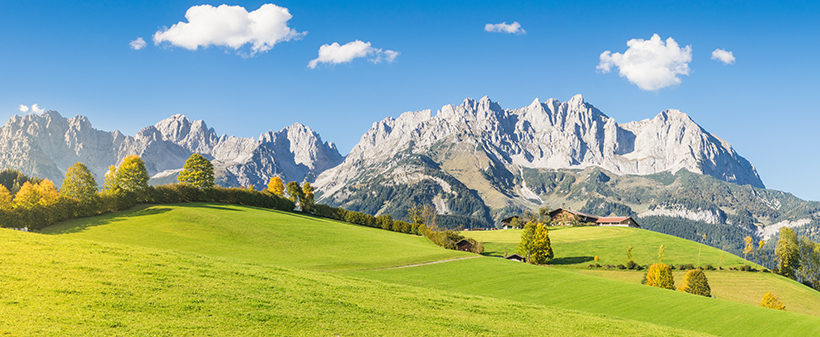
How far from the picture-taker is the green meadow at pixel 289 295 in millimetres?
17094

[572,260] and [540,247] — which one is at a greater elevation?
[540,247]

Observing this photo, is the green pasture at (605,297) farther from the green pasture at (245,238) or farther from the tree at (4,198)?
the tree at (4,198)

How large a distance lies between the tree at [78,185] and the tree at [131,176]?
5.94 m

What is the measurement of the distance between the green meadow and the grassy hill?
47.0m

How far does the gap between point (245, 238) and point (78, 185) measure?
29.0 metres

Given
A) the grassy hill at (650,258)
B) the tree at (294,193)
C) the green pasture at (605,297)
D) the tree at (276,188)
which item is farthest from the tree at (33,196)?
the grassy hill at (650,258)

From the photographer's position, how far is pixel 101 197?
69.1 meters

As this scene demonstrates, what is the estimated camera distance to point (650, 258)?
108 meters

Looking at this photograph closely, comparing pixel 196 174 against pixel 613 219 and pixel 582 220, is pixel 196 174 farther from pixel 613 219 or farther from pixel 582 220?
pixel 613 219

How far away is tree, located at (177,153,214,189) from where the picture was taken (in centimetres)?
9779

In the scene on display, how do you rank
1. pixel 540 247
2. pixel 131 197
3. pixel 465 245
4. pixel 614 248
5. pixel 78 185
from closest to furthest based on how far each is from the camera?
pixel 78 185, pixel 131 197, pixel 540 247, pixel 465 245, pixel 614 248

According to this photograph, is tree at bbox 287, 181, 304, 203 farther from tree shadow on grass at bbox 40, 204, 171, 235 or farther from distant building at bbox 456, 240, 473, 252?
distant building at bbox 456, 240, 473, 252

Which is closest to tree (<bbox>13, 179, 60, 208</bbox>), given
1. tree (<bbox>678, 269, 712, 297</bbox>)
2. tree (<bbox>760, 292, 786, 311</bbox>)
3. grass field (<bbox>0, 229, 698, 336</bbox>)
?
grass field (<bbox>0, 229, 698, 336</bbox>)

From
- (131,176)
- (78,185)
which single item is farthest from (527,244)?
(78,185)
